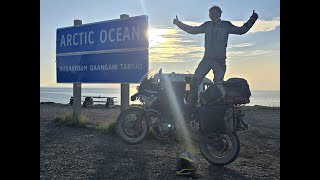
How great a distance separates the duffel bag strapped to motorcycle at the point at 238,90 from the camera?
17.1ft

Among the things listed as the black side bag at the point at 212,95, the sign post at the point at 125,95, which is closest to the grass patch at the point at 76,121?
the sign post at the point at 125,95

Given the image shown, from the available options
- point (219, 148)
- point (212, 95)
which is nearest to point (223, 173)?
point (219, 148)

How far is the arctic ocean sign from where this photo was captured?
8.48 m

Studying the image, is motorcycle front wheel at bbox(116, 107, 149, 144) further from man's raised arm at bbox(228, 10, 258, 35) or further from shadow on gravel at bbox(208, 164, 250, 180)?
man's raised arm at bbox(228, 10, 258, 35)

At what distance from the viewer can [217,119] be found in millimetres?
5363

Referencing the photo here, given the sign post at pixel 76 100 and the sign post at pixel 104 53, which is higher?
the sign post at pixel 104 53

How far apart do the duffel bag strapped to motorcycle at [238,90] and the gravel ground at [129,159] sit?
1.07 metres

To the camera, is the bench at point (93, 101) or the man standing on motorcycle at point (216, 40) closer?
the man standing on motorcycle at point (216, 40)

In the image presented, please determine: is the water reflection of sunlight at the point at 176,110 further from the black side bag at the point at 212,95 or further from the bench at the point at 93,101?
the bench at the point at 93,101

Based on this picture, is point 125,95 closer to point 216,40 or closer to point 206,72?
point 206,72

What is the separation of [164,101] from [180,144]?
1.04 m
